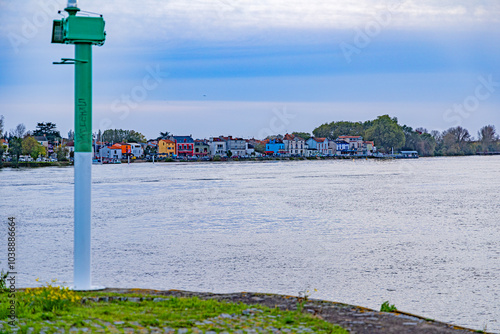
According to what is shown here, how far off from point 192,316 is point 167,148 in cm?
15487

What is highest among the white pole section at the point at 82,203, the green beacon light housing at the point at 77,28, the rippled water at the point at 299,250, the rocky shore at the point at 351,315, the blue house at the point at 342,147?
the blue house at the point at 342,147

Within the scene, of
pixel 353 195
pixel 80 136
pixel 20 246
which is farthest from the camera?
pixel 353 195

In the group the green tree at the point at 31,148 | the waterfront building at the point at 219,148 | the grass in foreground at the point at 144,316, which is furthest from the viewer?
the waterfront building at the point at 219,148

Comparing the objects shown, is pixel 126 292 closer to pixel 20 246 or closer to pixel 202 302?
pixel 202 302

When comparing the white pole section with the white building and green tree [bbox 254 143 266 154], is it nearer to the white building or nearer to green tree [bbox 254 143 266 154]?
the white building

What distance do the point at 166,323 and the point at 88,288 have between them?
2569 millimetres

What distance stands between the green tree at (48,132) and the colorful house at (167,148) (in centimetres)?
2867

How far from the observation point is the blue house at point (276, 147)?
572 ft

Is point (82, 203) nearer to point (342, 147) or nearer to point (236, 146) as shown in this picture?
point (236, 146)

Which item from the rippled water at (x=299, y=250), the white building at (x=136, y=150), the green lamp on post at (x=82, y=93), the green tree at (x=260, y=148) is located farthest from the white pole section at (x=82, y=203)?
the green tree at (x=260, y=148)

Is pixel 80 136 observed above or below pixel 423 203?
above

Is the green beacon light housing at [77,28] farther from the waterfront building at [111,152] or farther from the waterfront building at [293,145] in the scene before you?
the waterfront building at [293,145]

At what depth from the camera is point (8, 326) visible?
6.05 meters

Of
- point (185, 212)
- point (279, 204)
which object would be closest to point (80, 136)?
point (185, 212)
